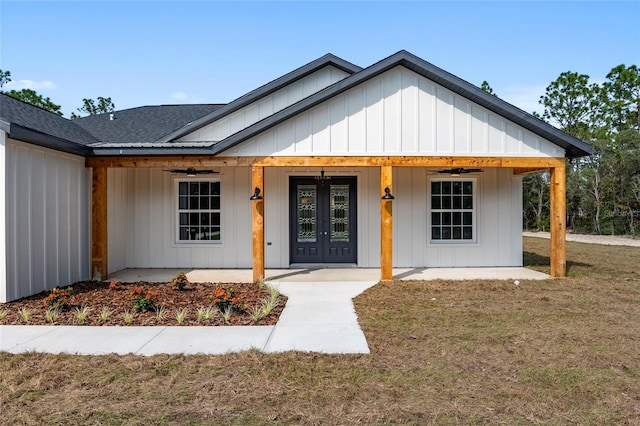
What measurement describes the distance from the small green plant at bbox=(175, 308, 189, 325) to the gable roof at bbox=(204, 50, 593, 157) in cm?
352

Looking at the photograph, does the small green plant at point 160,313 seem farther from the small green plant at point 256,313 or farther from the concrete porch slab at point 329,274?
the concrete porch slab at point 329,274

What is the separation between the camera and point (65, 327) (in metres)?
5.54

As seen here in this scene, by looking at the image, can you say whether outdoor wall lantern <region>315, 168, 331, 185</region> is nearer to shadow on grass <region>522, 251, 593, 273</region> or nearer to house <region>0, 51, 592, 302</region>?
house <region>0, 51, 592, 302</region>

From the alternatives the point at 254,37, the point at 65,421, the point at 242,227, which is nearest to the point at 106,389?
the point at 65,421

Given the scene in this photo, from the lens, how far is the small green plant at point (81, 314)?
575 cm

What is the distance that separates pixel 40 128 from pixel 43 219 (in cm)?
181

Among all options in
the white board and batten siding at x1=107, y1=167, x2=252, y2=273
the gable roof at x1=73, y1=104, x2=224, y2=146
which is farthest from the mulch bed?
the gable roof at x1=73, y1=104, x2=224, y2=146

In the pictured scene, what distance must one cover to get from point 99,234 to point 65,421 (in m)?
6.58

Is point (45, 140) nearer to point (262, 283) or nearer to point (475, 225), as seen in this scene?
point (262, 283)

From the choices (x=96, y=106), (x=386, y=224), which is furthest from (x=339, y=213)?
(x=96, y=106)

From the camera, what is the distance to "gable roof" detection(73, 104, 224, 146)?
10820mm

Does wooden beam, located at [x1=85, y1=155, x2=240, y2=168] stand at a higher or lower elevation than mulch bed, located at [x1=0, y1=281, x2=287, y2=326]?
higher

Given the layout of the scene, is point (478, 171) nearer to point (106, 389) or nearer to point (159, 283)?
point (159, 283)

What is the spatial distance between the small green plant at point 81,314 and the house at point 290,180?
1.52 metres
